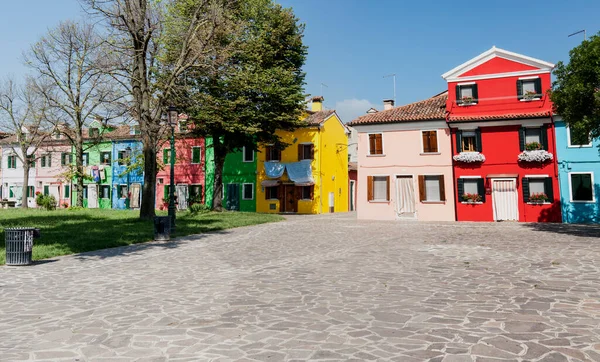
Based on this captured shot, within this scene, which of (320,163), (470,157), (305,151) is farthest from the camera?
(305,151)

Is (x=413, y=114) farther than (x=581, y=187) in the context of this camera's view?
Yes

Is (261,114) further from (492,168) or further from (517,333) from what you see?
(517,333)

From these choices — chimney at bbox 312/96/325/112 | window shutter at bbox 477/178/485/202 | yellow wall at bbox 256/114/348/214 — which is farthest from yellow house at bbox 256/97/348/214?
window shutter at bbox 477/178/485/202

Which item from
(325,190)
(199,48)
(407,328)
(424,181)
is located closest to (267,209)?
(325,190)

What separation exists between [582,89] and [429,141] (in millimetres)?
10873

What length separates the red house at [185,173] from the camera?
36625 millimetres

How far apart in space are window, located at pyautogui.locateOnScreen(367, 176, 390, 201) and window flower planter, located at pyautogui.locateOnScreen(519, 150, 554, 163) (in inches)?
311

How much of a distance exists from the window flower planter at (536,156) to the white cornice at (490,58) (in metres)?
4.68

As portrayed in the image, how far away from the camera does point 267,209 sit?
3369cm

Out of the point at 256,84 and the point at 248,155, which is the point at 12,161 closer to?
the point at 248,155

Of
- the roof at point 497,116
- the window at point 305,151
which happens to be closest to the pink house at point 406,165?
the roof at point 497,116

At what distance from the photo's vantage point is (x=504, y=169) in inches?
915

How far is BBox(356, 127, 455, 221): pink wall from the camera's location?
24.4m

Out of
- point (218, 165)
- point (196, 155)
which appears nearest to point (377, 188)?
point (218, 165)
